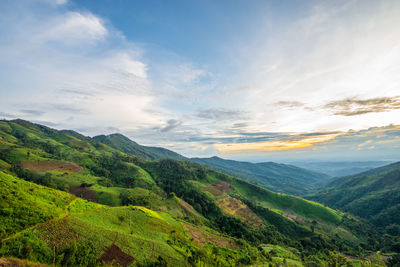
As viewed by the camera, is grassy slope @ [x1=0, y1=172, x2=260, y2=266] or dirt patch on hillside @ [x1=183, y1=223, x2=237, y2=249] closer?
grassy slope @ [x1=0, y1=172, x2=260, y2=266]

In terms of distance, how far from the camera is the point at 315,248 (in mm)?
146125

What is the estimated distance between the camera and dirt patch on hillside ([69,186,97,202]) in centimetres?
12405

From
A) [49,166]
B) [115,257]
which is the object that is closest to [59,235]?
[115,257]

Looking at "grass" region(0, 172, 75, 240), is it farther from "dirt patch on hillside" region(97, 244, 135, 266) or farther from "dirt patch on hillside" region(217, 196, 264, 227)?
"dirt patch on hillside" region(217, 196, 264, 227)

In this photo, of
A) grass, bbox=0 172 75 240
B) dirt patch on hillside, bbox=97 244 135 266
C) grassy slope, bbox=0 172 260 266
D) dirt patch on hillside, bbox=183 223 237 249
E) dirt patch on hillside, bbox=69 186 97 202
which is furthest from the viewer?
dirt patch on hillside, bbox=69 186 97 202

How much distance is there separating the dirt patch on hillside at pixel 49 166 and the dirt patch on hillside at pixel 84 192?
53055mm

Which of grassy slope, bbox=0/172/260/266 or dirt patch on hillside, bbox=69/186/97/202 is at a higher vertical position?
grassy slope, bbox=0/172/260/266

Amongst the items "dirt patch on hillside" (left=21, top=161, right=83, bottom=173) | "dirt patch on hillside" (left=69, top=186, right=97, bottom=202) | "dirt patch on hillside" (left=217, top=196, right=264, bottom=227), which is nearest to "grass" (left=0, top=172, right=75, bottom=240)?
"dirt patch on hillside" (left=69, top=186, right=97, bottom=202)

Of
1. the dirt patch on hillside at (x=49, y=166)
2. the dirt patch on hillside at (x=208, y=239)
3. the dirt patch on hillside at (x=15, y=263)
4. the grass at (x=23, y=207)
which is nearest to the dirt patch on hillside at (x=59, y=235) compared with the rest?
the grass at (x=23, y=207)

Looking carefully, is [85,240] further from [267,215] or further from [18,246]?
[267,215]

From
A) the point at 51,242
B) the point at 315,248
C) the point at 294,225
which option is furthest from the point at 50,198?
the point at 294,225

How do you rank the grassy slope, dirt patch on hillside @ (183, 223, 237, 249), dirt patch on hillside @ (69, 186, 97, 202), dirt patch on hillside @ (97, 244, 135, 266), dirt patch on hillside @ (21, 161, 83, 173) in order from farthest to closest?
dirt patch on hillside @ (21, 161, 83, 173) < dirt patch on hillside @ (69, 186, 97, 202) < dirt patch on hillside @ (183, 223, 237, 249) < dirt patch on hillside @ (97, 244, 135, 266) < the grassy slope

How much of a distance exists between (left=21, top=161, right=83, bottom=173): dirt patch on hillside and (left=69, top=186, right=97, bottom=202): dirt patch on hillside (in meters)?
53.1

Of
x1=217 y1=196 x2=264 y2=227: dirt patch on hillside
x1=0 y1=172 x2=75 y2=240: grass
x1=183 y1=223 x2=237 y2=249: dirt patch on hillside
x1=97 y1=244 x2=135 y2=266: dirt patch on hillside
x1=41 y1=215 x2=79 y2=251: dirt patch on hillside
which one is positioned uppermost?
x1=0 y1=172 x2=75 y2=240: grass
